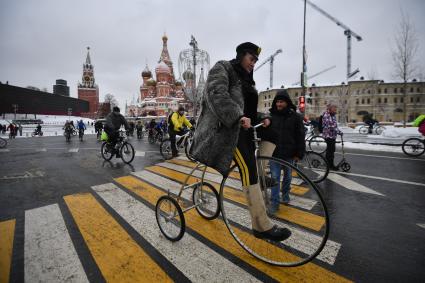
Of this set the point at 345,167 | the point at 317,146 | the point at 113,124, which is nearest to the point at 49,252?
the point at 113,124

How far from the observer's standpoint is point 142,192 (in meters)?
4.82

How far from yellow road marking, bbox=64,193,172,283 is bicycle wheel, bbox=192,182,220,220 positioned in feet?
3.51

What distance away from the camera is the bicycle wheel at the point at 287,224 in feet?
7.47

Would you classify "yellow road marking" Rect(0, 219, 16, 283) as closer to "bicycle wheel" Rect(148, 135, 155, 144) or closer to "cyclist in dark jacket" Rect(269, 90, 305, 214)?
"cyclist in dark jacket" Rect(269, 90, 305, 214)

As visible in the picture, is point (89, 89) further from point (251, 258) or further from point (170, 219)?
point (251, 258)

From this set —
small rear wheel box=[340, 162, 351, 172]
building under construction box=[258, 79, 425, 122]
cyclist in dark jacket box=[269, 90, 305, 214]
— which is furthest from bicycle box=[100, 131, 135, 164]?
building under construction box=[258, 79, 425, 122]

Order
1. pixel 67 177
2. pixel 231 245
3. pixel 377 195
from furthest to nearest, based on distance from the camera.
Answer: pixel 67 177, pixel 377 195, pixel 231 245

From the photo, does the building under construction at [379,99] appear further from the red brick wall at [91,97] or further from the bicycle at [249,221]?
the red brick wall at [91,97]

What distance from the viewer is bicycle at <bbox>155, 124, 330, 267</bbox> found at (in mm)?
2369

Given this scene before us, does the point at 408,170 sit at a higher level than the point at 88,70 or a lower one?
lower

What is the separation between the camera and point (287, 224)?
3.24 metres

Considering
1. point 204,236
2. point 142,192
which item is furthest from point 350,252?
point 142,192

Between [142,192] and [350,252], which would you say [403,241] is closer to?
[350,252]

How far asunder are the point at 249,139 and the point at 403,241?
2.41 metres
